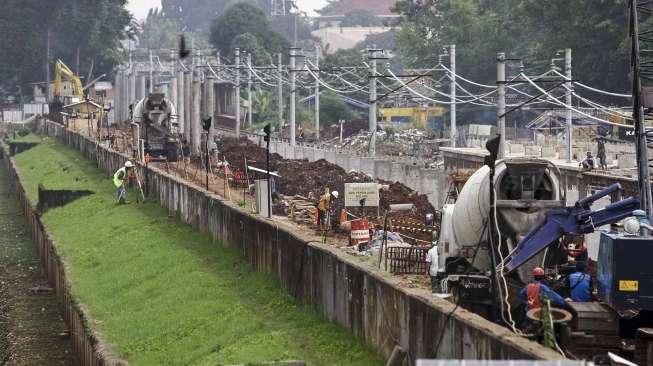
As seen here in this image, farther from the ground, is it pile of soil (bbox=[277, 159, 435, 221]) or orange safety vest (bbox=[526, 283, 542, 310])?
orange safety vest (bbox=[526, 283, 542, 310])

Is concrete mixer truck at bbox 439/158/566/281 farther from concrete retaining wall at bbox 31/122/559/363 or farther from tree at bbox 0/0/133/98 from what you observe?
tree at bbox 0/0/133/98

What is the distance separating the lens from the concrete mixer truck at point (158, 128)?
→ 66.9m

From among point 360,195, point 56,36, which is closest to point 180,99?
point 360,195

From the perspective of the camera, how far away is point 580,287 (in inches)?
793

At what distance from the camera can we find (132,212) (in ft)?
151

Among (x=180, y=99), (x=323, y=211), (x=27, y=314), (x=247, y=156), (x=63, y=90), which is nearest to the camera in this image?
(x=323, y=211)

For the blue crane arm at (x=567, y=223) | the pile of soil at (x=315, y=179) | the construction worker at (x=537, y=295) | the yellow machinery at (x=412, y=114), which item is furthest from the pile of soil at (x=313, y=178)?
the yellow machinery at (x=412, y=114)

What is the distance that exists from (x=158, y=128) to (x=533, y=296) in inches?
1940

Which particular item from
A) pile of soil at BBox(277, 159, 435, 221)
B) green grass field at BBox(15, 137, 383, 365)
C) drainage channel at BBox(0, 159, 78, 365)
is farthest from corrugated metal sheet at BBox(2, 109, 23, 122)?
green grass field at BBox(15, 137, 383, 365)

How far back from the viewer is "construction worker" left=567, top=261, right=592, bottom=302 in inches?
790

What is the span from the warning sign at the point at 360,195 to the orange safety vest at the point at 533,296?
15.3m

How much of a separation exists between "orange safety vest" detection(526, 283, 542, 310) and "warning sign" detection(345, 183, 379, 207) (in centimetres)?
1525

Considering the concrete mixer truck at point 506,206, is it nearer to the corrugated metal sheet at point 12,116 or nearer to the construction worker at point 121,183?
the construction worker at point 121,183

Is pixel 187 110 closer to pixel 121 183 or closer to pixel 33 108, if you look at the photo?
pixel 121 183
